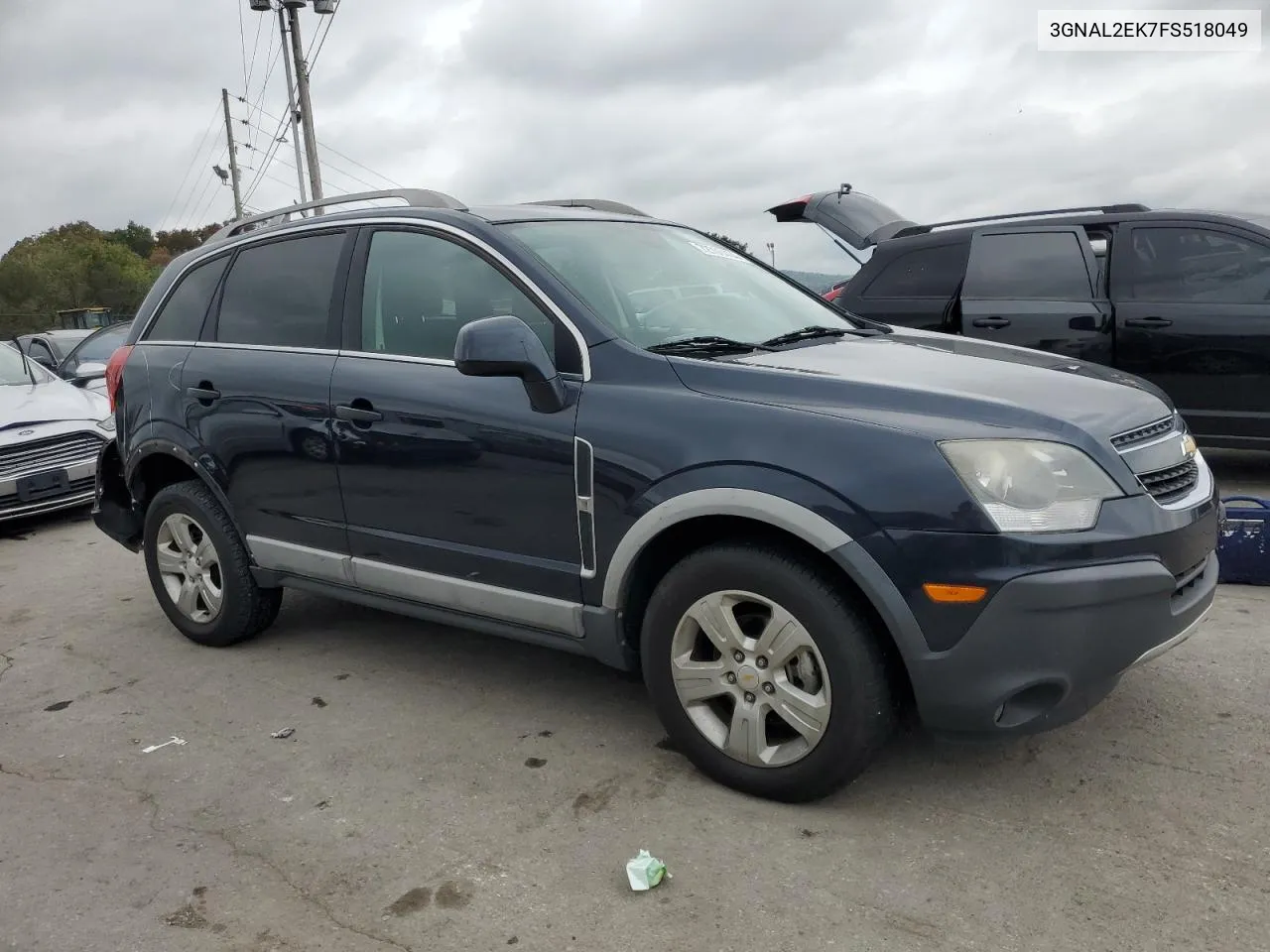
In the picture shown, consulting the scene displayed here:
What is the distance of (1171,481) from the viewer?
9.62 ft

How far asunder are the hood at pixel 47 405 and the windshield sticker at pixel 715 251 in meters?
5.60

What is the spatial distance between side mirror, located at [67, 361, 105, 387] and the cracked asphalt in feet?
18.1

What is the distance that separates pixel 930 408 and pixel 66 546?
21.5 feet

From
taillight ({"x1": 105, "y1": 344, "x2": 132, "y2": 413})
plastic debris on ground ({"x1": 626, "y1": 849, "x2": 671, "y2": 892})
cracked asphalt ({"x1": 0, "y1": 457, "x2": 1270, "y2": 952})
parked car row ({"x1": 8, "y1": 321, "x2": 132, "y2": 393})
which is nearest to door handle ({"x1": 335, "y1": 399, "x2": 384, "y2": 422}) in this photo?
cracked asphalt ({"x1": 0, "y1": 457, "x2": 1270, "y2": 952})

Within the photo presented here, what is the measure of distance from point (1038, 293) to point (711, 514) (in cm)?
475

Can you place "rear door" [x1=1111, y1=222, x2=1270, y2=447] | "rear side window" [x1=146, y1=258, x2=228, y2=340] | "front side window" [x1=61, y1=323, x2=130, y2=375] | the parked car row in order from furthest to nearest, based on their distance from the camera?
"front side window" [x1=61, y1=323, x2=130, y2=375] < the parked car row < "rear door" [x1=1111, y1=222, x2=1270, y2=447] < "rear side window" [x1=146, y1=258, x2=228, y2=340]

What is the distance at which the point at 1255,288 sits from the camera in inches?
245

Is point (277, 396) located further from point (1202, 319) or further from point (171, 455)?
point (1202, 319)

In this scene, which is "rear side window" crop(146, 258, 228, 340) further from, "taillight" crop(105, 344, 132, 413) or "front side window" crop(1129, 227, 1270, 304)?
"front side window" crop(1129, 227, 1270, 304)

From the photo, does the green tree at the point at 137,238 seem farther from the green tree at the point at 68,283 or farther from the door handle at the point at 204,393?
the door handle at the point at 204,393

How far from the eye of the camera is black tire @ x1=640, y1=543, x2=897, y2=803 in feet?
9.03

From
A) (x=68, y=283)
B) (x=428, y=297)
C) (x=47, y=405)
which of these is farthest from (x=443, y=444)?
(x=68, y=283)

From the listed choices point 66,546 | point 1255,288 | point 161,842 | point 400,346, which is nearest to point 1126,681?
point 400,346

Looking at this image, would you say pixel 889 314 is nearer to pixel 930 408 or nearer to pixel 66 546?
pixel 930 408
